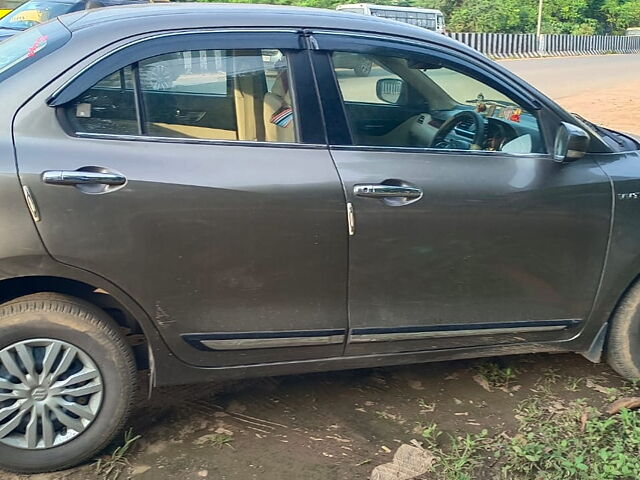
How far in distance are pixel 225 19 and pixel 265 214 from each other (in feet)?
2.71

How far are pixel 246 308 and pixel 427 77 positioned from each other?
139 centimetres

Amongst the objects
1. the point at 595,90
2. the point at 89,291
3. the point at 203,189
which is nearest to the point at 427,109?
the point at 203,189

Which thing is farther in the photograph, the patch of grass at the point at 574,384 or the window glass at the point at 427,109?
the patch of grass at the point at 574,384

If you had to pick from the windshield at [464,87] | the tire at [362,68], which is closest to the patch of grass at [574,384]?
the windshield at [464,87]

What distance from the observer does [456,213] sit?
292cm

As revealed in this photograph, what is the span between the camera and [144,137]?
8.68ft

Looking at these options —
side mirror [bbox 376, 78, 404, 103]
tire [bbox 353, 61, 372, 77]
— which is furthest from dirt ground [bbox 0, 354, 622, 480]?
tire [bbox 353, 61, 372, 77]

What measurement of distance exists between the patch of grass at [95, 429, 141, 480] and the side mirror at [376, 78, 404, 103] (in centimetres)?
196

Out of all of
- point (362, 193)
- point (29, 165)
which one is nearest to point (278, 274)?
point (362, 193)

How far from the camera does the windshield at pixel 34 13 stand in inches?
431

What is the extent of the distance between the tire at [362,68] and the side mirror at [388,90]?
0.76 ft

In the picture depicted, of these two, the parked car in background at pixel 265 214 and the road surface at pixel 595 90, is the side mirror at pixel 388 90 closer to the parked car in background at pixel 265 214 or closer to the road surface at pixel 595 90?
the parked car in background at pixel 265 214

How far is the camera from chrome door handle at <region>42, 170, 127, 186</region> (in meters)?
2.48

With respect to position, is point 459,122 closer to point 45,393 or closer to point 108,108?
point 108,108
